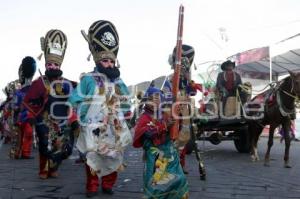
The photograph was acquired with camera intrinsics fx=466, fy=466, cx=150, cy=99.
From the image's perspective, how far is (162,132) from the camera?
4812mm

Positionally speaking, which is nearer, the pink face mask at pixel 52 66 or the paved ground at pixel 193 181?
the paved ground at pixel 193 181

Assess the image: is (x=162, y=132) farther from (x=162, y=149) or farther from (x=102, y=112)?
(x=102, y=112)

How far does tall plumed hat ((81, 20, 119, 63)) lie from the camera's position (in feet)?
20.0

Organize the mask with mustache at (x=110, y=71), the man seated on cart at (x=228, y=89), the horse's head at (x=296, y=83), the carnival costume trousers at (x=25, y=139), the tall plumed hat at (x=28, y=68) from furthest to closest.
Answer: the tall plumed hat at (x=28, y=68), the carnival costume trousers at (x=25, y=139), the man seated on cart at (x=228, y=89), the horse's head at (x=296, y=83), the mask with mustache at (x=110, y=71)

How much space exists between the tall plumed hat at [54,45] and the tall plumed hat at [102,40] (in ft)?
3.28

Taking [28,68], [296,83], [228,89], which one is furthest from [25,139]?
[296,83]

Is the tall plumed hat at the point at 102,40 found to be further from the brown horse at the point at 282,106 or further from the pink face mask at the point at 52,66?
the brown horse at the point at 282,106

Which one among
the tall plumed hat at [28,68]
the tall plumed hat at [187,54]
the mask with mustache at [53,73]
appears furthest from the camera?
the tall plumed hat at [28,68]

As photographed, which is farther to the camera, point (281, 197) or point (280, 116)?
point (280, 116)

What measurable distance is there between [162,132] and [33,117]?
275cm

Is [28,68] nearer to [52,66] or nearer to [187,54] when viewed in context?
[52,66]

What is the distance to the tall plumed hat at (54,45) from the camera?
23.2 ft

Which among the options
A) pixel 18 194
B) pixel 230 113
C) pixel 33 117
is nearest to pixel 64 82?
pixel 33 117

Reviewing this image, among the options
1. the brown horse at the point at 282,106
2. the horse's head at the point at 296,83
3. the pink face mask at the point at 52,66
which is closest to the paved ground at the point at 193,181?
the brown horse at the point at 282,106
